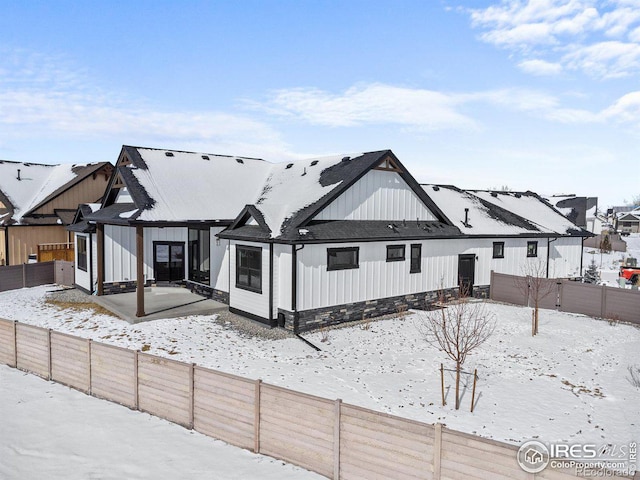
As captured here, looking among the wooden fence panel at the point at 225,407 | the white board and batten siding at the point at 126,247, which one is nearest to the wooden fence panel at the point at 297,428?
the wooden fence panel at the point at 225,407

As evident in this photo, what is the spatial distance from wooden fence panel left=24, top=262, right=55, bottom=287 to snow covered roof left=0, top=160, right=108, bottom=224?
4860mm

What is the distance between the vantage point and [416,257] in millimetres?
20938

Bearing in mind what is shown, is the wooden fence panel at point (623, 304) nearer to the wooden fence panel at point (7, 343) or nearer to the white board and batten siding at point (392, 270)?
the white board and batten siding at point (392, 270)

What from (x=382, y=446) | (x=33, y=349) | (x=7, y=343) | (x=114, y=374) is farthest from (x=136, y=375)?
(x=7, y=343)

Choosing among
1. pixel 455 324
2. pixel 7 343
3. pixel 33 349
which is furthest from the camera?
pixel 455 324

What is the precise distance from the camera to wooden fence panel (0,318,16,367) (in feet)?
42.7

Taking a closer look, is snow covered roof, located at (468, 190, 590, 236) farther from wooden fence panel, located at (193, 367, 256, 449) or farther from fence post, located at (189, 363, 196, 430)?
fence post, located at (189, 363, 196, 430)

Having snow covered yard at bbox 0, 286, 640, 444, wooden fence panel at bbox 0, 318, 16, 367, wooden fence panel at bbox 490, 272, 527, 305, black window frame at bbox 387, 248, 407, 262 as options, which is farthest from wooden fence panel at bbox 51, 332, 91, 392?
wooden fence panel at bbox 490, 272, 527, 305

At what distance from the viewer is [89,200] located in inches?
1249

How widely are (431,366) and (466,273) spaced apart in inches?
438

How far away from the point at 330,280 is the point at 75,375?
9.30 metres

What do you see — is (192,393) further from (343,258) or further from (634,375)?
(634,375)

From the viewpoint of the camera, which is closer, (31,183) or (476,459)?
(476,459)

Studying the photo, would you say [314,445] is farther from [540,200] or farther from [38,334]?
[540,200]
